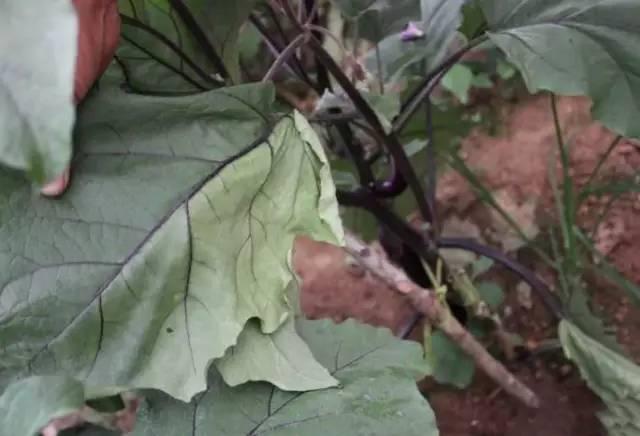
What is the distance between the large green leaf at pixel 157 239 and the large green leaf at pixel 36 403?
0.06 meters

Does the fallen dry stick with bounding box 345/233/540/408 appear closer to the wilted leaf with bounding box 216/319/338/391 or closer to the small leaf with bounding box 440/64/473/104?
the wilted leaf with bounding box 216/319/338/391

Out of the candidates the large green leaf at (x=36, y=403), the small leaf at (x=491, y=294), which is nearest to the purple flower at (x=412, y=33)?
the small leaf at (x=491, y=294)

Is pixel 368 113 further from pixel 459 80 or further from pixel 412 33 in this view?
pixel 459 80

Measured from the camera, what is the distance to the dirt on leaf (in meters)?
1.00

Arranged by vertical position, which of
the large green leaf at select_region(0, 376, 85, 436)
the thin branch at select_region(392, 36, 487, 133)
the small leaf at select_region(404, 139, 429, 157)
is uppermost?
the thin branch at select_region(392, 36, 487, 133)

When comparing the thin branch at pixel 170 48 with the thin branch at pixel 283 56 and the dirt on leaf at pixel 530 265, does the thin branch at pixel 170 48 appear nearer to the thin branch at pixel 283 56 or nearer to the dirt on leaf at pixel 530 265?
the thin branch at pixel 283 56

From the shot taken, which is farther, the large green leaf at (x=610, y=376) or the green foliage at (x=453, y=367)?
the green foliage at (x=453, y=367)

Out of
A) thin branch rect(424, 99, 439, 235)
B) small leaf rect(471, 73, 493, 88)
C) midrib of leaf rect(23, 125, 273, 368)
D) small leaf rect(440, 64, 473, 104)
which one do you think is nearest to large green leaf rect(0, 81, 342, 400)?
midrib of leaf rect(23, 125, 273, 368)

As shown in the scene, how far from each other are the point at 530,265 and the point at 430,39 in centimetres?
41

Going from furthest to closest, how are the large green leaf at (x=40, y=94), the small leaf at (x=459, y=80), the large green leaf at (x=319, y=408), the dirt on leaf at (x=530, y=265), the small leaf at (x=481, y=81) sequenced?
the small leaf at (x=481, y=81) → the small leaf at (x=459, y=80) → the dirt on leaf at (x=530, y=265) → the large green leaf at (x=319, y=408) → the large green leaf at (x=40, y=94)

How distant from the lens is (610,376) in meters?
0.82

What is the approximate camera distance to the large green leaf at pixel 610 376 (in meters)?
0.82

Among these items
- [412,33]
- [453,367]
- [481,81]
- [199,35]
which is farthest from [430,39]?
[481,81]

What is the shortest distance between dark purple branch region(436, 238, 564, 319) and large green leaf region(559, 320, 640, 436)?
3cm
